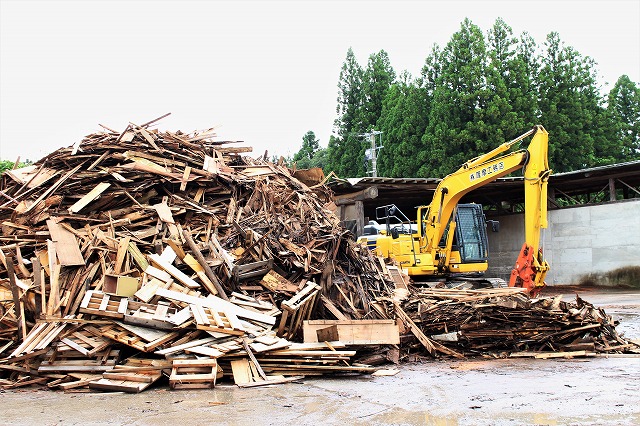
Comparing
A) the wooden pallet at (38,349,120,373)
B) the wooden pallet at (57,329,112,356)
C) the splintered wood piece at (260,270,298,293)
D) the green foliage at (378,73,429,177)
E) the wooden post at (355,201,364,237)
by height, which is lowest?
the wooden pallet at (38,349,120,373)

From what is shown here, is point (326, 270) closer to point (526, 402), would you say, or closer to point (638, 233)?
point (526, 402)

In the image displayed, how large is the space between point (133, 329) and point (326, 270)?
3365 millimetres

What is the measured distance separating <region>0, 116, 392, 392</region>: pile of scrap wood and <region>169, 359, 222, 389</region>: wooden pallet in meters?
0.02

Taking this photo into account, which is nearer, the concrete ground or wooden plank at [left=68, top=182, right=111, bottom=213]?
the concrete ground

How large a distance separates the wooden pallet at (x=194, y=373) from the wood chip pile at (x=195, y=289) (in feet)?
0.06

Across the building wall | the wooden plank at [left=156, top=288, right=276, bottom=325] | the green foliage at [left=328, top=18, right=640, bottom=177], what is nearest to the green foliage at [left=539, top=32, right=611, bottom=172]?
the green foliage at [left=328, top=18, right=640, bottom=177]

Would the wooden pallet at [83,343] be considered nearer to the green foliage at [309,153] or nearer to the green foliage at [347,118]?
the green foliage at [347,118]

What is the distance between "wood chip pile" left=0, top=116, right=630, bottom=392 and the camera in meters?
7.72

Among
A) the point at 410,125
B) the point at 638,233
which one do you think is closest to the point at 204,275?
the point at 638,233

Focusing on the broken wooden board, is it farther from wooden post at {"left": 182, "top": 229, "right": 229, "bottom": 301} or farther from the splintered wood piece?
the splintered wood piece

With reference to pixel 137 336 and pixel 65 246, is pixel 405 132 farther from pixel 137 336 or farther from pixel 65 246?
pixel 137 336

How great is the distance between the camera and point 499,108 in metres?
38.5

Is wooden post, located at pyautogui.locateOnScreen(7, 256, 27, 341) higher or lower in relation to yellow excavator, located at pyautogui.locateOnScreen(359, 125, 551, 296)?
lower

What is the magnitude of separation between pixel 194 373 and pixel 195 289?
5.76ft
